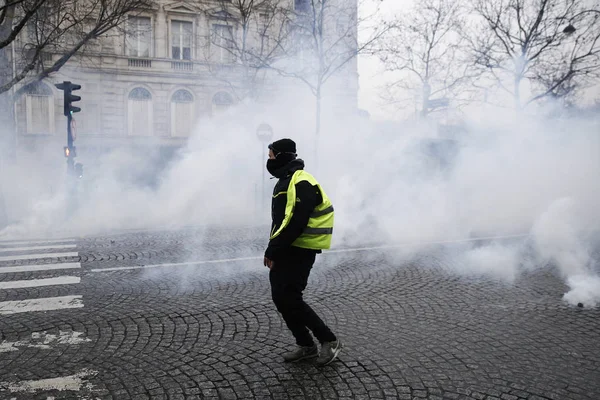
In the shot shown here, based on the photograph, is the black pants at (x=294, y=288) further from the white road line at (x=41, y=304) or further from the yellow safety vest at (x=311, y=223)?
the white road line at (x=41, y=304)

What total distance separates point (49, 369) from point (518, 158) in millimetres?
10012

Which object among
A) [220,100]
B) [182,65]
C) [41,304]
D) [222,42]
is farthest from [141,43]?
[41,304]

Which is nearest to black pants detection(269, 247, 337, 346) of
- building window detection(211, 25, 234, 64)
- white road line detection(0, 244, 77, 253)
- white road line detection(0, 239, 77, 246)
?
white road line detection(0, 244, 77, 253)

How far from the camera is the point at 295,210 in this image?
339 cm

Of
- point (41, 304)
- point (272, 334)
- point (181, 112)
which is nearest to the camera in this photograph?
point (272, 334)

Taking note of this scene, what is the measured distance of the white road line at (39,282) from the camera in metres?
5.99

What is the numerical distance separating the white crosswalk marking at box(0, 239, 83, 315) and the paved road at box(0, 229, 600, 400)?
0.03 metres

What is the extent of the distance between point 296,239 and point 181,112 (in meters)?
23.0

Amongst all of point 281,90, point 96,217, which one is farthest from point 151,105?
point 96,217

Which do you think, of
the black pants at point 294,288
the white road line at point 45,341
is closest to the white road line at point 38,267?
the white road line at point 45,341

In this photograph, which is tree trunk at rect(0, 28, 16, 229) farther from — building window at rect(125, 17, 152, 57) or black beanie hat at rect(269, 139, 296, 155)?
black beanie hat at rect(269, 139, 296, 155)

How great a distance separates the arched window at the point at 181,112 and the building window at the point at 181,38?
192 centimetres

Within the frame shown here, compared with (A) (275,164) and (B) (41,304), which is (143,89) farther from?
(A) (275,164)

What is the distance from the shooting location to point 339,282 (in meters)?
5.97
